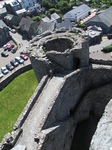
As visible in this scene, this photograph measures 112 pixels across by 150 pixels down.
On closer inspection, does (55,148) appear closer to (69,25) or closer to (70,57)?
(70,57)

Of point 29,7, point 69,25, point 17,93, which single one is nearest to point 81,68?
point 17,93

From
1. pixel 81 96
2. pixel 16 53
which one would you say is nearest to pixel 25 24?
pixel 16 53

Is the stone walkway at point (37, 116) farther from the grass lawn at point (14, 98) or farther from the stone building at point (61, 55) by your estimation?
the grass lawn at point (14, 98)

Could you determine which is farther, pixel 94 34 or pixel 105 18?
pixel 105 18

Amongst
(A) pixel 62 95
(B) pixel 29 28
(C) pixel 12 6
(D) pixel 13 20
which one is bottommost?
(B) pixel 29 28

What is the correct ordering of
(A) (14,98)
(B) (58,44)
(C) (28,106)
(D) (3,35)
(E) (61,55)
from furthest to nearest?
1. (D) (3,35)
2. (A) (14,98)
3. (B) (58,44)
4. (E) (61,55)
5. (C) (28,106)

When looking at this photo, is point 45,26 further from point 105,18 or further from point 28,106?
point 28,106

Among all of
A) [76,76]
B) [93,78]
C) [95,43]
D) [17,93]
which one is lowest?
[95,43]

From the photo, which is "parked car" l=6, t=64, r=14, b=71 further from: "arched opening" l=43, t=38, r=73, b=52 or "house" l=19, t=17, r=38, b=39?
"arched opening" l=43, t=38, r=73, b=52
